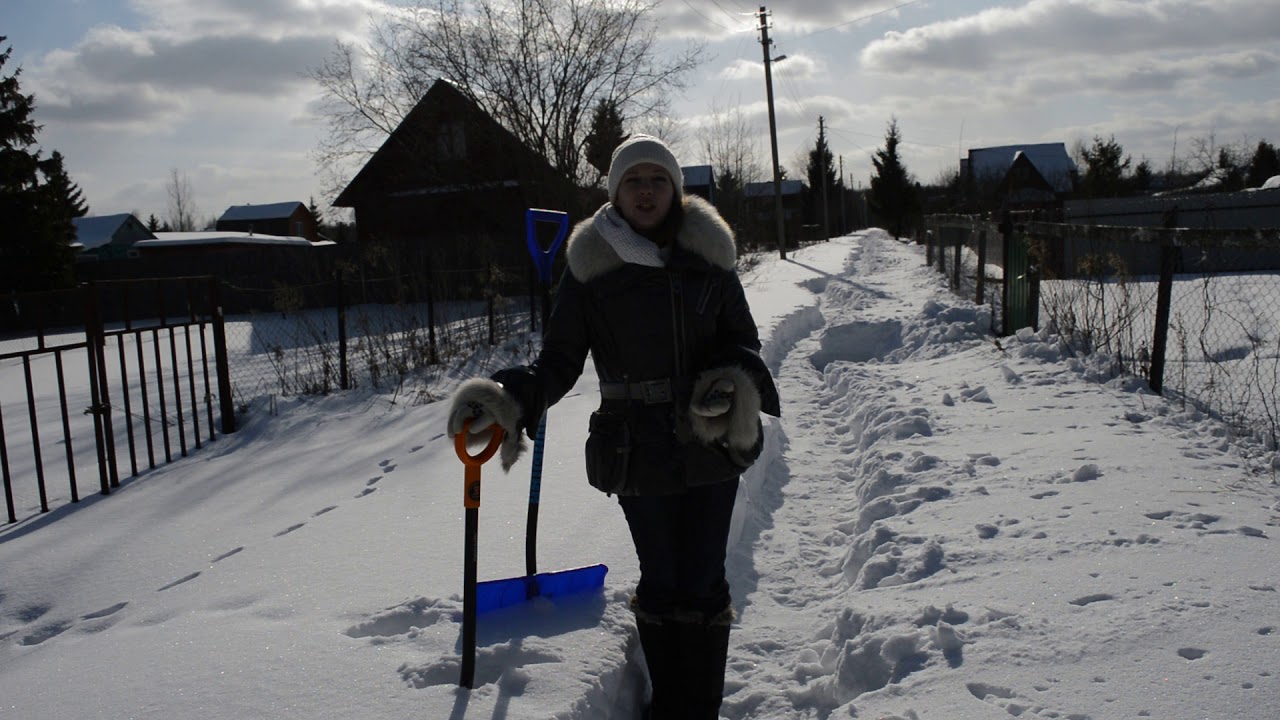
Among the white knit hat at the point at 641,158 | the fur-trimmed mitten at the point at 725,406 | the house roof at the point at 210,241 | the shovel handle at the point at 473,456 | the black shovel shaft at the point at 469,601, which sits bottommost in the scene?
the black shovel shaft at the point at 469,601

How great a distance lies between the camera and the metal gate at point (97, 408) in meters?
5.84

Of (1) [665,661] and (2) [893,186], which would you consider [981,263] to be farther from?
(2) [893,186]

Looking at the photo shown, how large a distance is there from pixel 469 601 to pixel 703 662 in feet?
2.42

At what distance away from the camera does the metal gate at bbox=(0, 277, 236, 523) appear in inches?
230

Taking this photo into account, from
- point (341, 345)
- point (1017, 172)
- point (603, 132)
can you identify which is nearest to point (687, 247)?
point (341, 345)

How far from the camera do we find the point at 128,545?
4613mm

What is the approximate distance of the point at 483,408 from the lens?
7.98 feet

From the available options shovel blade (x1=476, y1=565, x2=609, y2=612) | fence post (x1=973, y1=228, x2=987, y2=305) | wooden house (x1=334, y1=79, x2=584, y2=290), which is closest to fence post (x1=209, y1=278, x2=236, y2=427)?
shovel blade (x1=476, y1=565, x2=609, y2=612)

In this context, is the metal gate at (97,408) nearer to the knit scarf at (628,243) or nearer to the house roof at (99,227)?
the knit scarf at (628,243)

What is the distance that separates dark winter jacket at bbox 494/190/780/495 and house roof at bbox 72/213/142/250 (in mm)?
A: 49708

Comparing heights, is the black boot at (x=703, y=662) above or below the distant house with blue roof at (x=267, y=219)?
below

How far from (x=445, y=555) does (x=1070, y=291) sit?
6703 millimetres

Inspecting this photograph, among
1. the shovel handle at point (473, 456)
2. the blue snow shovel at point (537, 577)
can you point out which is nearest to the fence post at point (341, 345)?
the blue snow shovel at point (537, 577)

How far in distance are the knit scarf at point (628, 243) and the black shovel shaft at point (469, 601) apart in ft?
2.86
